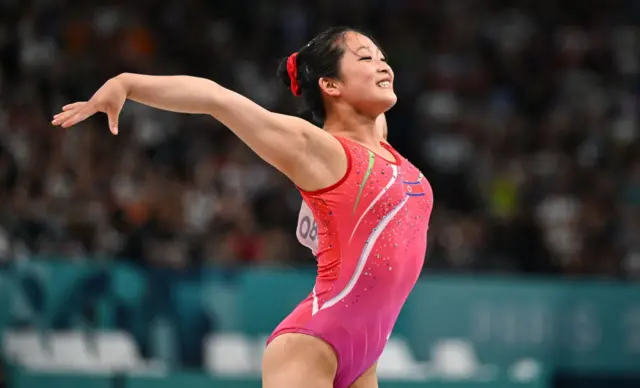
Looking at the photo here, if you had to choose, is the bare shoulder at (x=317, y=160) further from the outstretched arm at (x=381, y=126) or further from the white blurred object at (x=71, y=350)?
the white blurred object at (x=71, y=350)

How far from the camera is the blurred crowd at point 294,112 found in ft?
31.1

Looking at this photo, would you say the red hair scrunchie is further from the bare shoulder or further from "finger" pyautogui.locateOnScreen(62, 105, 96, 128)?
"finger" pyautogui.locateOnScreen(62, 105, 96, 128)

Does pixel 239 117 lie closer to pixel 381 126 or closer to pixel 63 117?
pixel 63 117

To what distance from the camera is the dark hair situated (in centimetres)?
438

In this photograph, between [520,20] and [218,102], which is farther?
[520,20]

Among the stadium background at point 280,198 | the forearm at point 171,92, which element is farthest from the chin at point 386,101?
the stadium background at point 280,198

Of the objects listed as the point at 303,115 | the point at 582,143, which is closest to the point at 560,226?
the point at 582,143

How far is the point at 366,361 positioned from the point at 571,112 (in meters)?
8.44

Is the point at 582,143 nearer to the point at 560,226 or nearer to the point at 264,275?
the point at 560,226

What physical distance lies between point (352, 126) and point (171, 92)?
86 cm

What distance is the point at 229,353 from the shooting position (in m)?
8.76

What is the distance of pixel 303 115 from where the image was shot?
4.82 meters

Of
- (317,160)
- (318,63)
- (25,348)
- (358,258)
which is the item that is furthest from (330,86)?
(25,348)

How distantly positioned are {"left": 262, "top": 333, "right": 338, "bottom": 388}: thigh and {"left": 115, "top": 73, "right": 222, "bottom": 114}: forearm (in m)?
0.96
